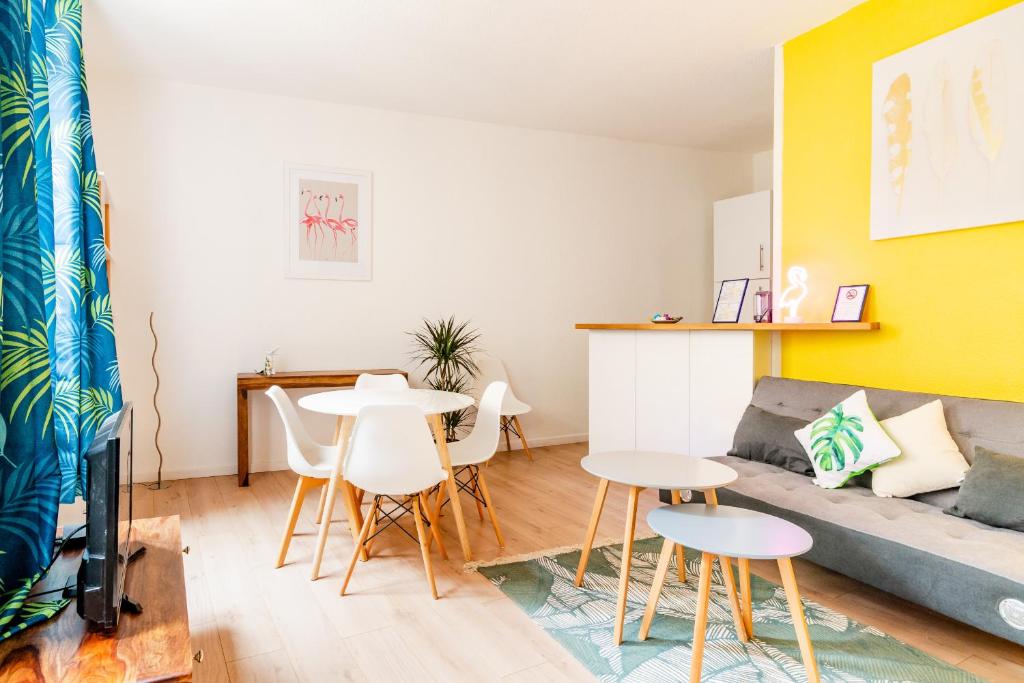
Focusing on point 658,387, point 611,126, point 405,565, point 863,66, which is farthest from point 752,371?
point 611,126

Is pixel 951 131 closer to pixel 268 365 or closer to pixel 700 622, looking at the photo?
pixel 700 622

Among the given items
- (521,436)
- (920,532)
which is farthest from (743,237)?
(920,532)

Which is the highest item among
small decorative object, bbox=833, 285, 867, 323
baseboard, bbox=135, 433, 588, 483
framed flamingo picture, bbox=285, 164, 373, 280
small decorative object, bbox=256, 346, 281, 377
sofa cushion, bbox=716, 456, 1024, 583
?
framed flamingo picture, bbox=285, 164, 373, 280

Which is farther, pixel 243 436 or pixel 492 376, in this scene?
pixel 492 376

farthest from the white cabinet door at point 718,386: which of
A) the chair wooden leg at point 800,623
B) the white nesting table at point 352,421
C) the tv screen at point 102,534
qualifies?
the tv screen at point 102,534

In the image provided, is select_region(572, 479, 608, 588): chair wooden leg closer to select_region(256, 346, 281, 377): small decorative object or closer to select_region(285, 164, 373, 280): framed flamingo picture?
select_region(256, 346, 281, 377): small decorative object

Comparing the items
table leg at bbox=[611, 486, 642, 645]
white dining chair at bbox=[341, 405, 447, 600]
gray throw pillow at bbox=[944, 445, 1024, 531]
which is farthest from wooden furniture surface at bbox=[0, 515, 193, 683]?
gray throw pillow at bbox=[944, 445, 1024, 531]

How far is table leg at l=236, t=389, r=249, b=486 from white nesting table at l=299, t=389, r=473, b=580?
133cm

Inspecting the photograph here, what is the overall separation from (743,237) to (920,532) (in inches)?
161

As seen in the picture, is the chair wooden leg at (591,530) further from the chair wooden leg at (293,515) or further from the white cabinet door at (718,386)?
the white cabinet door at (718,386)

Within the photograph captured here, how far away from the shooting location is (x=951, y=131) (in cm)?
295

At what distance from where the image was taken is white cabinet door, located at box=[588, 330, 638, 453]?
175 inches

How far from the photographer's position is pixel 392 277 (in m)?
5.09

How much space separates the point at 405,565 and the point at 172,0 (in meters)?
3.08
